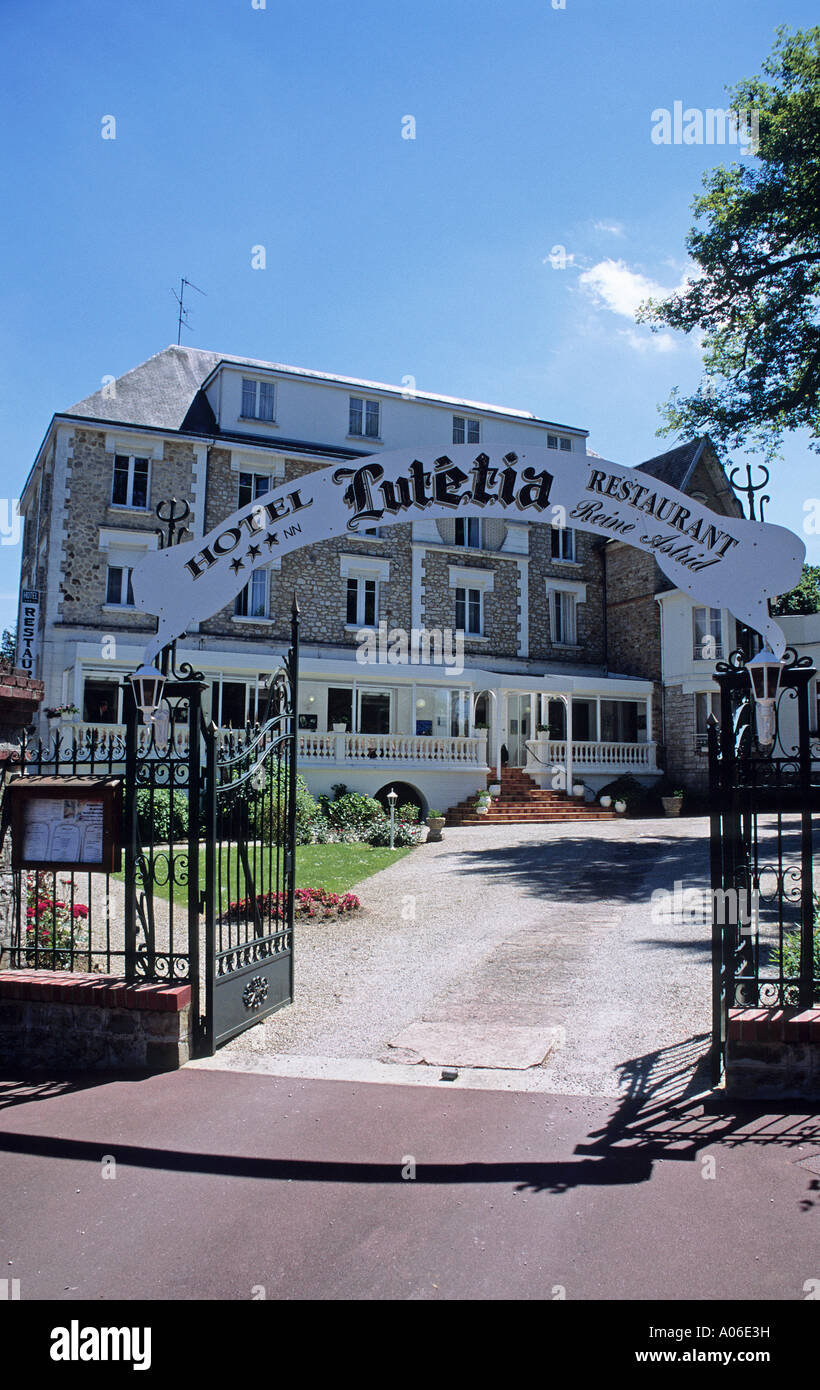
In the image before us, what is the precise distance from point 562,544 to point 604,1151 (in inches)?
1092

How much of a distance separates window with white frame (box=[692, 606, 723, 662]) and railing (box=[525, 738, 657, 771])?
3162 millimetres

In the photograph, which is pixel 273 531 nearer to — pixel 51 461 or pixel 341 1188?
pixel 341 1188

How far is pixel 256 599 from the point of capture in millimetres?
26328

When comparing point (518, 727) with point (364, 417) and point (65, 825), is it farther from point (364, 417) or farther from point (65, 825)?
point (65, 825)

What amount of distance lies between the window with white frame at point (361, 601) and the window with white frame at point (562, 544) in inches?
269

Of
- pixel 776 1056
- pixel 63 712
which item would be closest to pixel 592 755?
pixel 63 712

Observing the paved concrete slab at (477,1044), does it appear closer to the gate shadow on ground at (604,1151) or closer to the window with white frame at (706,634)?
the gate shadow on ground at (604,1151)

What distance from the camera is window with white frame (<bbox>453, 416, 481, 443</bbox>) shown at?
97.3 feet

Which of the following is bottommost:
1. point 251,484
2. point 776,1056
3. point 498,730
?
point 776,1056

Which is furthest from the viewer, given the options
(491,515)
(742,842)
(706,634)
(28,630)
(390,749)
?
(706,634)

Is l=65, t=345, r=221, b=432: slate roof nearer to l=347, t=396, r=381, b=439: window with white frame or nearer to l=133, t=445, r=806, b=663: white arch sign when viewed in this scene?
→ l=347, t=396, r=381, b=439: window with white frame

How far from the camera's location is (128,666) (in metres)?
22.9

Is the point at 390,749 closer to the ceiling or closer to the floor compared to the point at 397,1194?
closer to the ceiling

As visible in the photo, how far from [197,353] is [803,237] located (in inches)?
702
